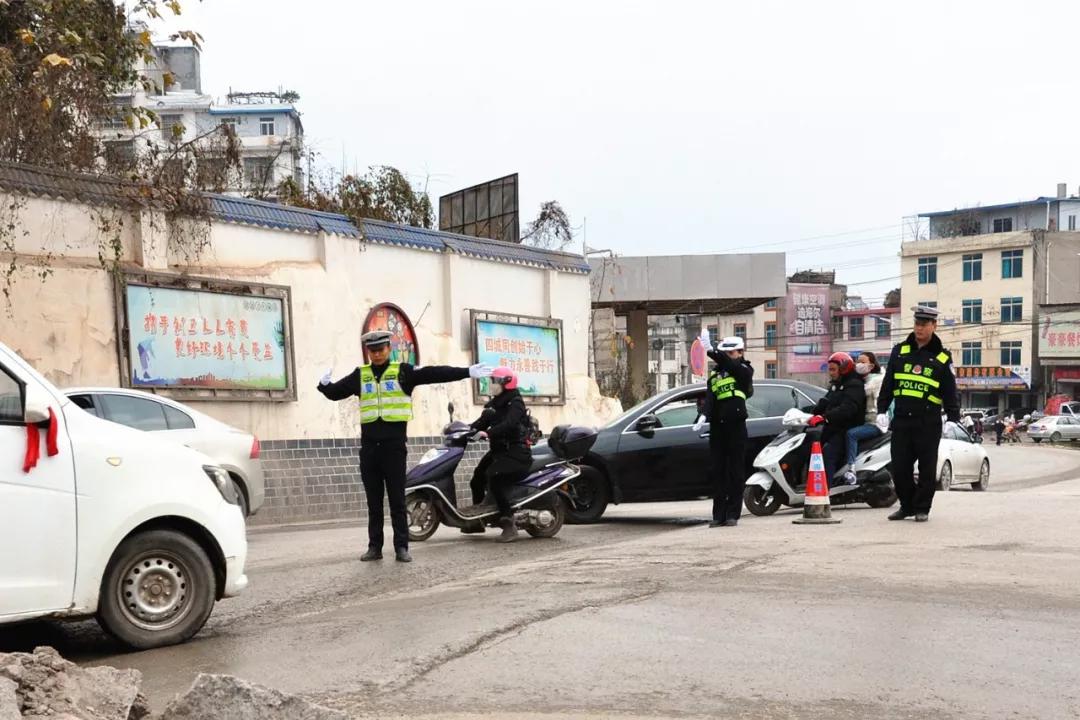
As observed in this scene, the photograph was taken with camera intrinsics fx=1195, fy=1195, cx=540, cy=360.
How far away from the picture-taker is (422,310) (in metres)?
19.9

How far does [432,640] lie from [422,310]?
14.2 meters

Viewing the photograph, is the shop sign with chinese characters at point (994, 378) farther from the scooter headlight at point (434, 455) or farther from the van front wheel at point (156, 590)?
the van front wheel at point (156, 590)

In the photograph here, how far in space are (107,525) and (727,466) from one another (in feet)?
21.5

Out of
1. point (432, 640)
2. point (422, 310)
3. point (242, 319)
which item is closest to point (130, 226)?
point (242, 319)

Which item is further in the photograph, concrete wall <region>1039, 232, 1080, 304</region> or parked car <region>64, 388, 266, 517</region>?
concrete wall <region>1039, 232, 1080, 304</region>

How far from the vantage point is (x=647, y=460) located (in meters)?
13.1

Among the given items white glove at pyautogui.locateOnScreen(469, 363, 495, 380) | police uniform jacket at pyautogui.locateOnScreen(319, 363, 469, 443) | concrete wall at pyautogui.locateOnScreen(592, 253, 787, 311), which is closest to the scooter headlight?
police uniform jacket at pyautogui.locateOnScreen(319, 363, 469, 443)

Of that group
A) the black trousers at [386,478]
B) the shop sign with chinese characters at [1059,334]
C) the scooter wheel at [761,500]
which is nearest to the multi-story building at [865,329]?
the shop sign with chinese characters at [1059,334]

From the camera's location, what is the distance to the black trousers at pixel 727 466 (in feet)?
36.7

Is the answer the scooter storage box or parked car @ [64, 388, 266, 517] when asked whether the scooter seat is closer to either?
the scooter storage box

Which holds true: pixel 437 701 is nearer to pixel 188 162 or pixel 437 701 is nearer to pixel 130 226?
pixel 130 226

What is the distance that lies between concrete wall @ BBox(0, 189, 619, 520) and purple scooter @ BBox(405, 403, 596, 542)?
18.2 ft

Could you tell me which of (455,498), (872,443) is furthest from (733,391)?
(872,443)

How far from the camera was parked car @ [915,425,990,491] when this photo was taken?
18344 mm
